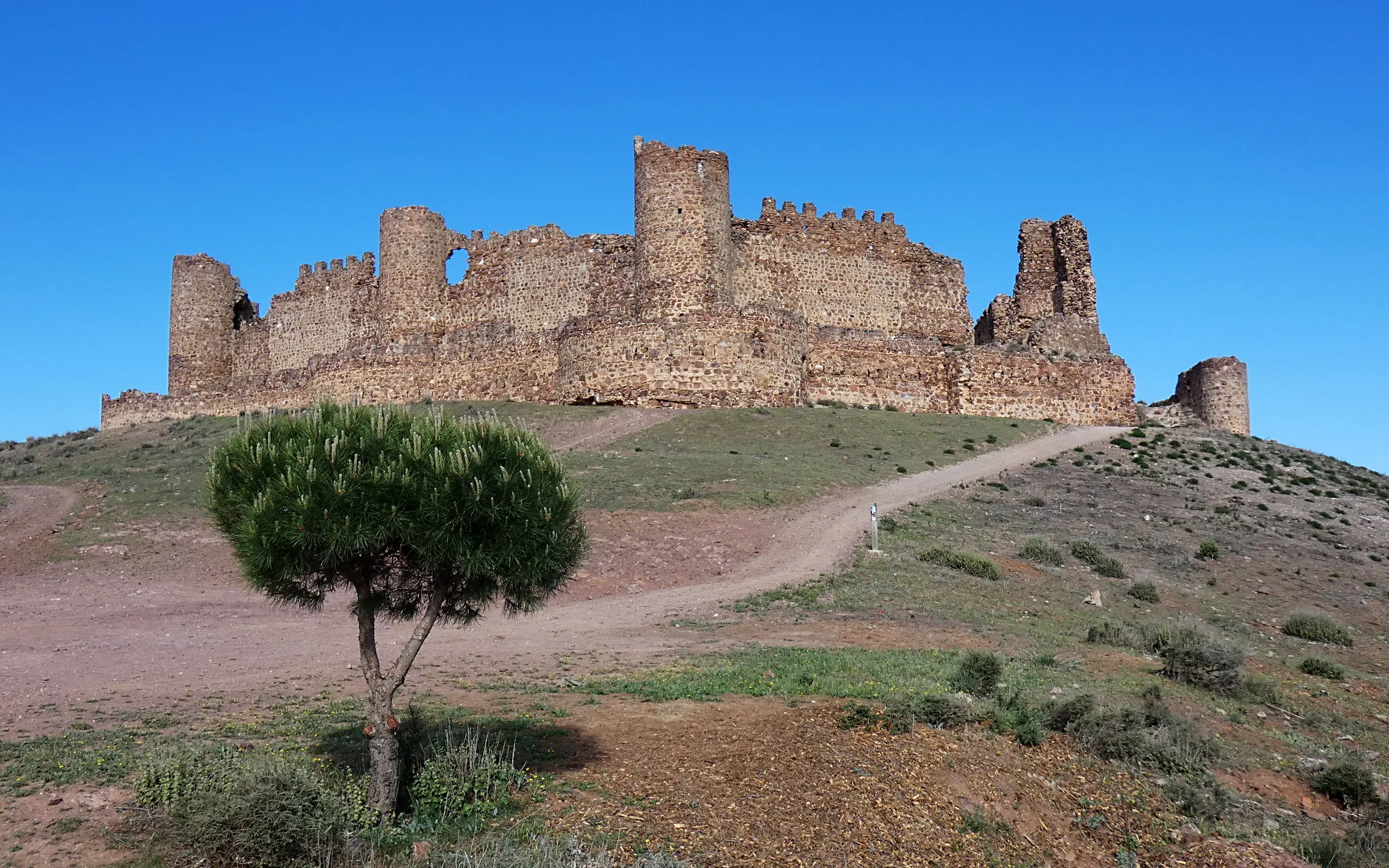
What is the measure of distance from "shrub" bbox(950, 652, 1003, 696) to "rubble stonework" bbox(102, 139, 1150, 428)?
2414 centimetres

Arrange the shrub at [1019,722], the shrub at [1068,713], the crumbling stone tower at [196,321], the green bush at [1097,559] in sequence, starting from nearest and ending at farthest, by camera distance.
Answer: the shrub at [1019,722] < the shrub at [1068,713] < the green bush at [1097,559] < the crumbling stone tower at [196,321]

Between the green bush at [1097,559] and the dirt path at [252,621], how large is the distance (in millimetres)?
4293

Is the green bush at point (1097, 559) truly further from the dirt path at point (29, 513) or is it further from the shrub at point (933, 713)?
the dirt path at point (29, 513)

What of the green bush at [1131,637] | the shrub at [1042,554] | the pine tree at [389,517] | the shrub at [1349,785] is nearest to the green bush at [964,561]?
the shrub at [1042,554]

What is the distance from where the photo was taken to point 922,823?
32.6 ft

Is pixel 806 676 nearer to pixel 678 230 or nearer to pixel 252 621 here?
pixel 252 621

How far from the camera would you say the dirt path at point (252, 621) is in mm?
14242

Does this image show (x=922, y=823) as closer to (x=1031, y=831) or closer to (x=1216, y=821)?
(x=1031, y=831)

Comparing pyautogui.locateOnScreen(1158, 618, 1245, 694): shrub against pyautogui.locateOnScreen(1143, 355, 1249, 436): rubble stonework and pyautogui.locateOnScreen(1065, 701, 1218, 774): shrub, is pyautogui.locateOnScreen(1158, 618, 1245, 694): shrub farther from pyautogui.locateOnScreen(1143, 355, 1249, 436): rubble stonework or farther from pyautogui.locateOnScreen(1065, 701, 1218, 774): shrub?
pyautogui.locateOnScreen(1143, 355, 1249, 436): rubble stonework

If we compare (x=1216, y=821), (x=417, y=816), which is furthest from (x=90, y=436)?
(x=1216, y=821)

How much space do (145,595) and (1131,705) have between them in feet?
54.6

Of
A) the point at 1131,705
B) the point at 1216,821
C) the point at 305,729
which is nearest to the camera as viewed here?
the point at 1216,821

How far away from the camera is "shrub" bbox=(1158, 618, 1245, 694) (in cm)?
1504

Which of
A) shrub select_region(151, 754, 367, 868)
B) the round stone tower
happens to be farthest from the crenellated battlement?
shrub select_region(151, 754, 367, 868)
